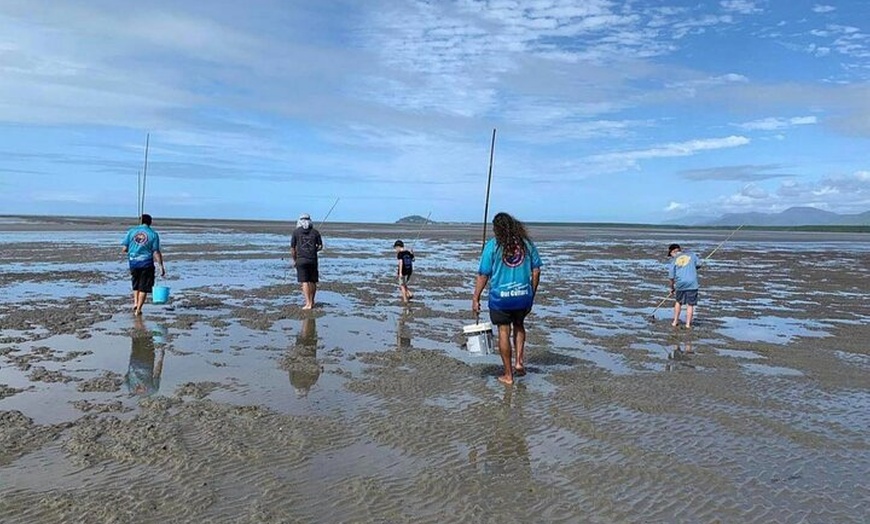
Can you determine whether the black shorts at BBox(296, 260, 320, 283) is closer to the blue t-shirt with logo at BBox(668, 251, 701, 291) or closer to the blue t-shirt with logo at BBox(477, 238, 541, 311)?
the blue t-shirt with logo at BBox(477, 238, 541, 311)

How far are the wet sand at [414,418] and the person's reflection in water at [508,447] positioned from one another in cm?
3

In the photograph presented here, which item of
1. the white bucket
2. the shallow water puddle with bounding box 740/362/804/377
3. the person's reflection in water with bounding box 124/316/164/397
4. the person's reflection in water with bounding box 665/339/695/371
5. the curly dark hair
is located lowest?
the person's reflection in water with bounding box 124/316/164/397

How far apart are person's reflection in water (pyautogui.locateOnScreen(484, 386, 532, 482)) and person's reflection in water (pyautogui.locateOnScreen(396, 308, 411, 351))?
3247mm

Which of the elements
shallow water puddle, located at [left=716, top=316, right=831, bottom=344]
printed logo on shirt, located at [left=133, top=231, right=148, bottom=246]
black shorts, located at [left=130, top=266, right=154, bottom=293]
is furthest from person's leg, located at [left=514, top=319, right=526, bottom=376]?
printed logo on shirt, located at [left=133, top=231, right=148, bottom=246]

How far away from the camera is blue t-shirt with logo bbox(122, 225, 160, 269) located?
1242 centimetres

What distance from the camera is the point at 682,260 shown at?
41.7 feet

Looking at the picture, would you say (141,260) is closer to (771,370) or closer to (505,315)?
(505,315)

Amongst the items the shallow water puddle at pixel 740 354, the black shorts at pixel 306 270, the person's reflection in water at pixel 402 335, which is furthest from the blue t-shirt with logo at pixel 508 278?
the black shorts at pixel 306 270

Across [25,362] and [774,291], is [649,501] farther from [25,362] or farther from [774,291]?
[774,291]

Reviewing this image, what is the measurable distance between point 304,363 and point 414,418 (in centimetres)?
266

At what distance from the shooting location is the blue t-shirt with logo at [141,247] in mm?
12422

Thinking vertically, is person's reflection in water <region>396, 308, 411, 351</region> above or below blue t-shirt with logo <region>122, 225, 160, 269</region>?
below

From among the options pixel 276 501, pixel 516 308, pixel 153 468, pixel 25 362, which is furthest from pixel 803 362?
pixel 25 362

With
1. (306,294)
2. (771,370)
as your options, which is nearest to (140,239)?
(306,294)
